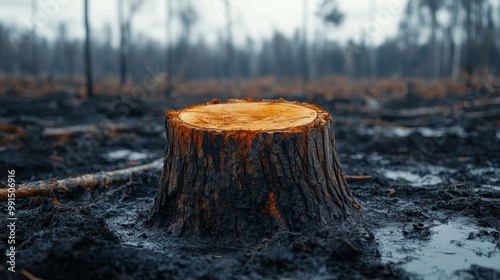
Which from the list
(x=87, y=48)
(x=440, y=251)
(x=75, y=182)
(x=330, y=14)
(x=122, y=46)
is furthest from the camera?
(x=330, y=14)

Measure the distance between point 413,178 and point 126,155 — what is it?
4.56 meters

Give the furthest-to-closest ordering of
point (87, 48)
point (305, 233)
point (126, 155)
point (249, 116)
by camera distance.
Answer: point (87, 48) < point (126, 155) < point (249, 116) < point (305, 233)

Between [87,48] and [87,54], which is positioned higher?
[87,48]

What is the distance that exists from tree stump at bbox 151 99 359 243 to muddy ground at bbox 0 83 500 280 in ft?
0.45

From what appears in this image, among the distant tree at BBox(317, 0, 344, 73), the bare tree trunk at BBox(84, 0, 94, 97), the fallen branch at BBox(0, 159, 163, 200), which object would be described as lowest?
the fallen branch at BBox(0, 159, 163, 200)

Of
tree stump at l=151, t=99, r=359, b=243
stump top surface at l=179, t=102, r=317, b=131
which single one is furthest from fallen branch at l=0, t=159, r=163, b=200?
tree stump at l=151, t=99, r=359, b=243

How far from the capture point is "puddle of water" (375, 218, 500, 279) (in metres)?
2.71

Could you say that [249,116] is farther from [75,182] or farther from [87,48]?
[87,48]

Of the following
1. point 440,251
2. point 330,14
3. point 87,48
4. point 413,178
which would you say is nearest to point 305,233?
point 440,251

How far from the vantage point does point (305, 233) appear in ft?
10.2

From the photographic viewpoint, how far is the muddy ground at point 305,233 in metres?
2.52

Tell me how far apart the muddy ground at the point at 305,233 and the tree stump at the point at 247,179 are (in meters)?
0.14

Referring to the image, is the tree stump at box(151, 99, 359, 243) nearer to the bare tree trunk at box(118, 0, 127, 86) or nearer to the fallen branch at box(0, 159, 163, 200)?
the fallen branch at box(0, 159, 163, 200)

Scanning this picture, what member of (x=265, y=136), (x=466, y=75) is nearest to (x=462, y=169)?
(x=265, y=136)
